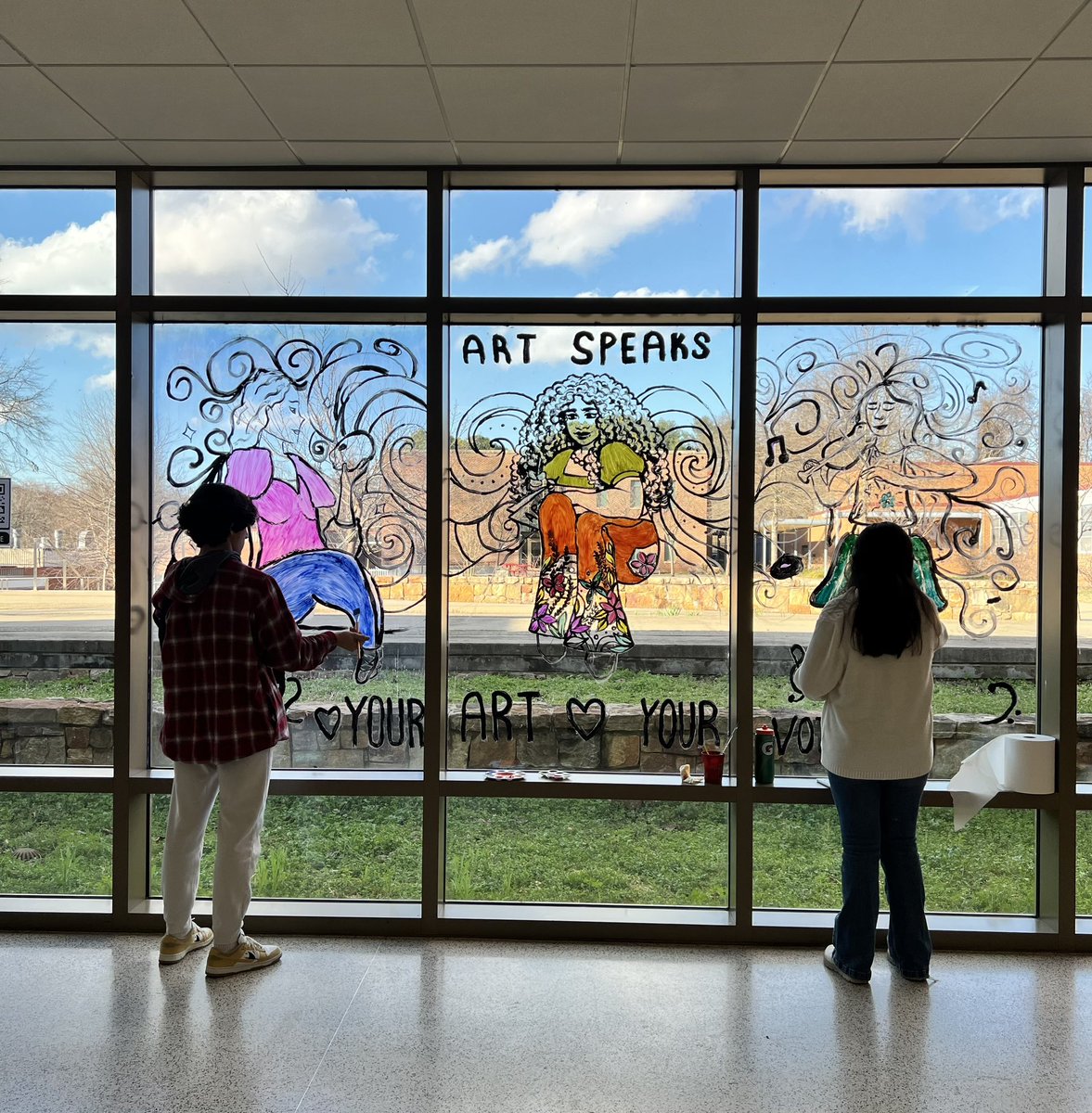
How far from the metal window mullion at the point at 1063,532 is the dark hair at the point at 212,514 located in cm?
285

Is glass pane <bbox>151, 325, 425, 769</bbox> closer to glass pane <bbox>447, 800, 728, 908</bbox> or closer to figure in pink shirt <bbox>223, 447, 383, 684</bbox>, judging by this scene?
figure in pink shirt <bbox>223, 447, 383, 684</bbox>

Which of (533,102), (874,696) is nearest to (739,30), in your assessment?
(533,102)

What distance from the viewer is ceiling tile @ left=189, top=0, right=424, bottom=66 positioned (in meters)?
2.34

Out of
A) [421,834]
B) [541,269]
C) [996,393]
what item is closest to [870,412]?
[996,393]

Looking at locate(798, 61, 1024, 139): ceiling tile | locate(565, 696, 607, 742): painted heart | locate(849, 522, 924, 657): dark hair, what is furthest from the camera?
locate(565, 696, 607, 742): painted heart

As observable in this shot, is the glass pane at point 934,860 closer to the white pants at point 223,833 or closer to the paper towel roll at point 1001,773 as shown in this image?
the paper towel roll at point 1001,773

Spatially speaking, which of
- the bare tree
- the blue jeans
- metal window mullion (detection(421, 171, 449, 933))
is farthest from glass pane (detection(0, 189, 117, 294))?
the blue jeans

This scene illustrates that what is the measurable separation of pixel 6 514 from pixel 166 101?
171 centimetres

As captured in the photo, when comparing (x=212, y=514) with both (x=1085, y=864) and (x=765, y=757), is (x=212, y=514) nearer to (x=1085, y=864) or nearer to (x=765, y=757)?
(x=765, y=757)

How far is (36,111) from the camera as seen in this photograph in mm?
2916

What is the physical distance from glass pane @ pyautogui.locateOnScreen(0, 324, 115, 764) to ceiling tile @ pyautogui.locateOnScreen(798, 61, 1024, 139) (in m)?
2.72

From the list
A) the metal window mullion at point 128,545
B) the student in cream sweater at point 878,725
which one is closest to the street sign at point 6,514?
the metal window mullion at point 128,545

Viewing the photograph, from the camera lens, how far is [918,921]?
2906 millimetres

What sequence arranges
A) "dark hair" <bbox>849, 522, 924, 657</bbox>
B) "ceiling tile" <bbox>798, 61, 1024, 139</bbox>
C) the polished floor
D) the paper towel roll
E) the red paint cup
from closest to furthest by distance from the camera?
the polished floor, "ceiling tile" <bbox>798, 61, 1024, 139</bbox>, "dark hair" <bbox>849, 522, 924, 657</bbox>, the paper towel roll, the red paint cup
